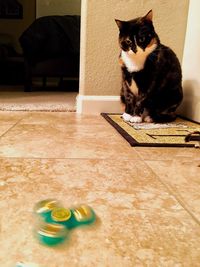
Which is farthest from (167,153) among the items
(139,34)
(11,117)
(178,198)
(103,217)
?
(11,117)

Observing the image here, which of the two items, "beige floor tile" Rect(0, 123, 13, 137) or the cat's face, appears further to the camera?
the cat's face

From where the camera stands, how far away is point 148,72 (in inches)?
53.5

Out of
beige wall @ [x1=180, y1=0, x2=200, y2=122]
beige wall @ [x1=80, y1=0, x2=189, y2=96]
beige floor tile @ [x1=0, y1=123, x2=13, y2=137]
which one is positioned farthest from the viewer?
beige wall @ [x1=80, y1=0, x2=189, y2=96]

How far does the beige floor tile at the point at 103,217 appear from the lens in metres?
0.37

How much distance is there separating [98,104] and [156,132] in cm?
62

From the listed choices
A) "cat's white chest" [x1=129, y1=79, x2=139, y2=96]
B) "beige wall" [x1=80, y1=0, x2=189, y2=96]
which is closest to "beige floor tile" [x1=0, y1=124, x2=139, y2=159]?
"cat's white chest" [x1=129, y1=79, x2=139, y2=96]

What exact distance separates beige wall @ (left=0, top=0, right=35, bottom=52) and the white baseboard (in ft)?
13.6

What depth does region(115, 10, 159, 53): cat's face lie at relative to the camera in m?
1.35

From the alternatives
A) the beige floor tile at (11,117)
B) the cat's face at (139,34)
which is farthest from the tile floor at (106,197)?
the cat's face at (139,34)

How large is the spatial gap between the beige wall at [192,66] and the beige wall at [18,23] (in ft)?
14.3

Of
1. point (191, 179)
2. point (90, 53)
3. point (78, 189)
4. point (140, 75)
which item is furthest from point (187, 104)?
point (78, 189)

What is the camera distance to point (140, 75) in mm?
1372

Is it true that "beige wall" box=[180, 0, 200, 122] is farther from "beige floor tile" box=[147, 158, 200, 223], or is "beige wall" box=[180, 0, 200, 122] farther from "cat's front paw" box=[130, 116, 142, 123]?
"beige floor tile" box=[147, 158, 200, 223]

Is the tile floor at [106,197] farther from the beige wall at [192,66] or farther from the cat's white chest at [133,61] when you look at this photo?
the beige wall at [192,66]
